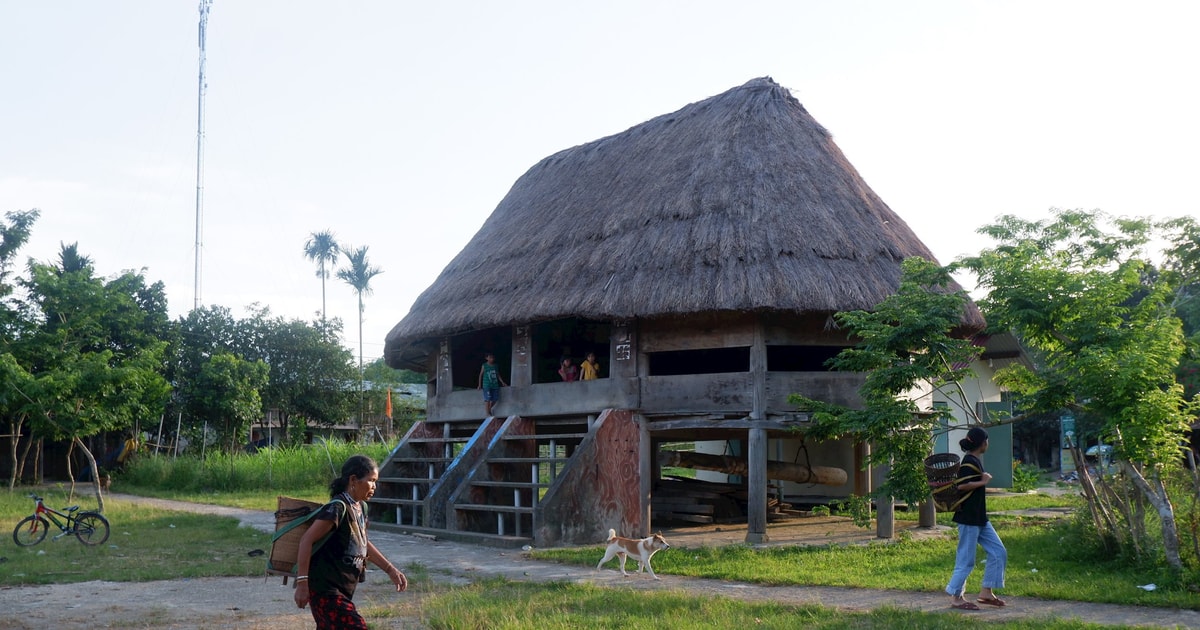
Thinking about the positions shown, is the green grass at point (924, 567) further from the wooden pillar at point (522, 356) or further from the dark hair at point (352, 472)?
the dark hair at point (352, 472)

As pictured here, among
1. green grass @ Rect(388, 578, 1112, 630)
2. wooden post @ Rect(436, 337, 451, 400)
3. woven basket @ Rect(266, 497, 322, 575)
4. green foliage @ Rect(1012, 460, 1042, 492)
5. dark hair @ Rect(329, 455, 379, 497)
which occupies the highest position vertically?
wooden post @ Rect(436, 337, 451, 400)

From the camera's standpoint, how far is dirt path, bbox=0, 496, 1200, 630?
7574 millimetres

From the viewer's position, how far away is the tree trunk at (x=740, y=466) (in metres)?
15.9

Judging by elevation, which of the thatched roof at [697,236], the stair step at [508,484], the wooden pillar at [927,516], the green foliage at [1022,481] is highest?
the thatched roof at [697,236]

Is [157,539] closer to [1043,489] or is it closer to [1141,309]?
[1141,309]

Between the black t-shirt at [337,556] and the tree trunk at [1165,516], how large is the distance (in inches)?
279

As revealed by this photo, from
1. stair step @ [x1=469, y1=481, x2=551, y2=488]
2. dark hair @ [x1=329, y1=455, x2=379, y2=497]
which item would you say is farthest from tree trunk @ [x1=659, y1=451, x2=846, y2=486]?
dark hair @ [x1=329, y1=455, x2=379, y2=497]

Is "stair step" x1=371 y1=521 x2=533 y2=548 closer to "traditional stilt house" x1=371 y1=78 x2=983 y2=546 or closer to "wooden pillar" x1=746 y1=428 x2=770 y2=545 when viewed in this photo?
"traditional stilt house" x1=371 y1=78 x2=983 y2=546

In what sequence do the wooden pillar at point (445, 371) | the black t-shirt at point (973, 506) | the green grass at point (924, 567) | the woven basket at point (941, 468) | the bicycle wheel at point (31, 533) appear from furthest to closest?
1. the wooden pillar at point (445, 371)
2. the bicycle wheel at point (31, 533)
3. the woven basket at point (941, 468)
4. the green grass at point (924, 567)
5. the black t-shirt at point (973, 506)

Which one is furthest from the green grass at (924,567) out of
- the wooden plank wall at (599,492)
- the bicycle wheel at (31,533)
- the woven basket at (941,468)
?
the bicycle wheel at (31,533)

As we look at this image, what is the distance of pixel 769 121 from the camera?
16.0 metres

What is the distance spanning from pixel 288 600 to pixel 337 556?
4.26 meters

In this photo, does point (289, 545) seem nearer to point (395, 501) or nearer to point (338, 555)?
point (338, 555)

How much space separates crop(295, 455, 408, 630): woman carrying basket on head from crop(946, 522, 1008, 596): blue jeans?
4.74m
